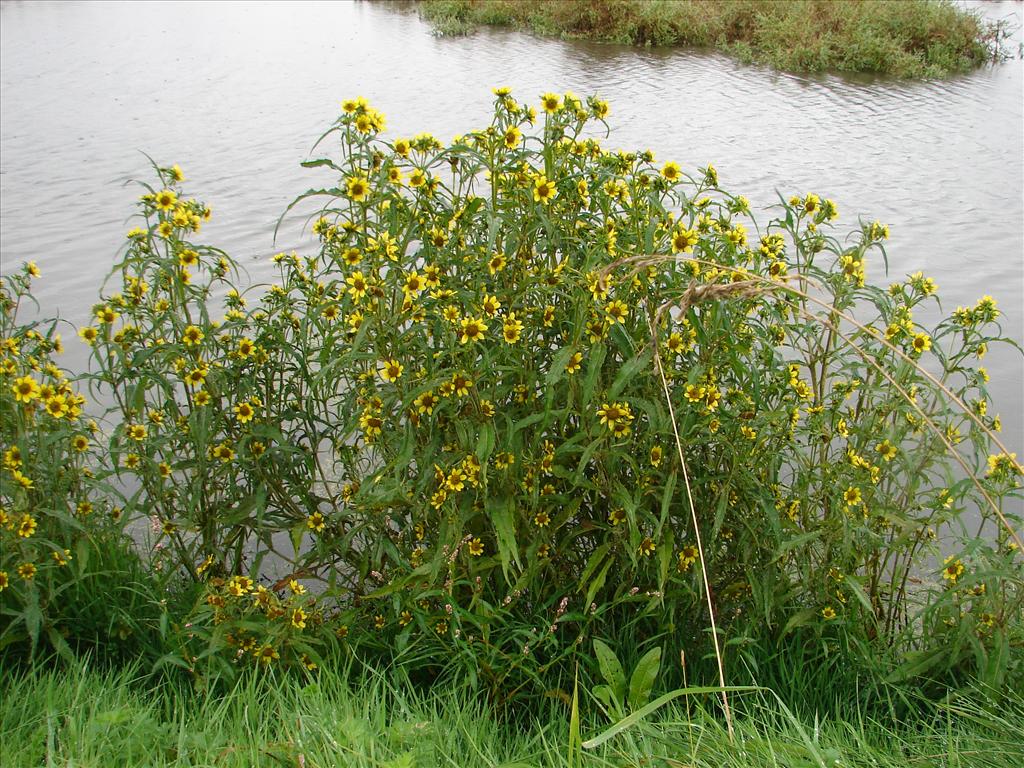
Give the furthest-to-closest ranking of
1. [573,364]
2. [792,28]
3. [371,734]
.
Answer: [792,28], [573,364], [371,734]

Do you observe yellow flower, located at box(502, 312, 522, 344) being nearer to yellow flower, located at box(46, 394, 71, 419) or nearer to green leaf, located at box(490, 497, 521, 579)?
green leaf, located at box(490, 497, 521, 579)

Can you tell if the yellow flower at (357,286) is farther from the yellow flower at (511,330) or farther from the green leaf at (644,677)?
the green leaf at (644,677)

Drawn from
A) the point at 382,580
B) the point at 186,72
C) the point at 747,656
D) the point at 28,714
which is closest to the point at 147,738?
the point at 28,714

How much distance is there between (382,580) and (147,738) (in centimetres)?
86

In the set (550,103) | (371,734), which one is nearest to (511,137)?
(550,103)

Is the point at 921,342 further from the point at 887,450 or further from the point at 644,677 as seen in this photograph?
the point at 644,677

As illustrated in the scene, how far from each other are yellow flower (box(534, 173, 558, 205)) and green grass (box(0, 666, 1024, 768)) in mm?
1252

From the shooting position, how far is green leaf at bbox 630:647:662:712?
2.31 m

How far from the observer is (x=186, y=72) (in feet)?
45.1

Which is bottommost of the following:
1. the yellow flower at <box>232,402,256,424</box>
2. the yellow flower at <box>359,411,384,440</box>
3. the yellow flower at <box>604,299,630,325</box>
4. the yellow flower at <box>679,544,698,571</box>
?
the yellow flower at <box>679,544,698,571</box>

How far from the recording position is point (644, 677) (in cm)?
233

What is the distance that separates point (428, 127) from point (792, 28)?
8426 mm

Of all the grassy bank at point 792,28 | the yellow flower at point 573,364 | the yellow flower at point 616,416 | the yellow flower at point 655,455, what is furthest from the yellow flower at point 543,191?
the grassy bank at point 792,28

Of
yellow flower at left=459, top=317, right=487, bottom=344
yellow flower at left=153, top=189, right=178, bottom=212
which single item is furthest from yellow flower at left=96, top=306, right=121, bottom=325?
yellow flower at left=459, top=317, right=487, bottom=344
